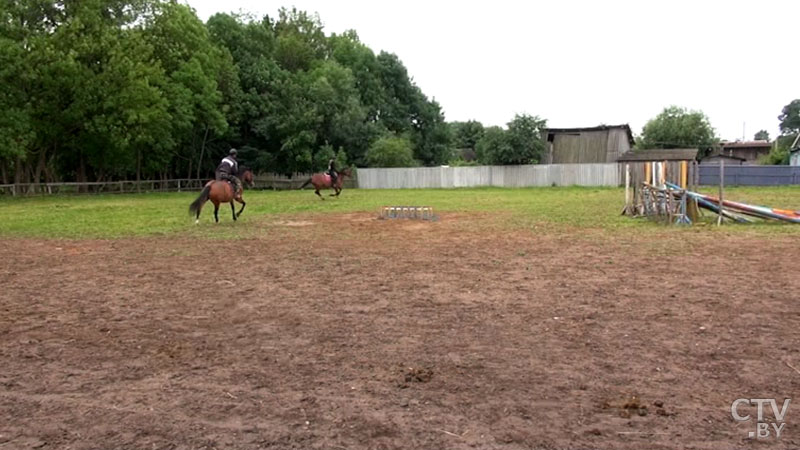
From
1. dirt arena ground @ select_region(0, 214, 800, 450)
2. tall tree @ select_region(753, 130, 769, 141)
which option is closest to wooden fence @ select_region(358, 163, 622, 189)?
dirt arena ground @ select_region(0, 214, 800, 450)

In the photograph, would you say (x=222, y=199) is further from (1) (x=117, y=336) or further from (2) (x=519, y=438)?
(2) (x=519, y=438)

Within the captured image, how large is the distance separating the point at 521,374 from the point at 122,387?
313cm

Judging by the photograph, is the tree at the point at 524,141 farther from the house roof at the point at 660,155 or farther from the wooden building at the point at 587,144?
the house roof at the point at 660,155

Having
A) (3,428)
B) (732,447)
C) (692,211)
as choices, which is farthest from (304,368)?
(692,211)

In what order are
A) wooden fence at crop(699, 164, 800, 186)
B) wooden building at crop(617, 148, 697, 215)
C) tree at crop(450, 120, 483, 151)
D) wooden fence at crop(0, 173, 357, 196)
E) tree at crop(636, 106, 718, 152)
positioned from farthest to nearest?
tree at crop(450, 120, 483, 151)
tree at crop(636, 106, 718, 152)
wooden fence at crop(699, 164, 800, 186)
wooden fence at crop(0, 173, 357, 196)
wooden building at crop(617, 148, 697, 215)

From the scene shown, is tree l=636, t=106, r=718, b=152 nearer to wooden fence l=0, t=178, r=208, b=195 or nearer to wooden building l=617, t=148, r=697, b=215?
wooden fence l=0, t=178, r=208, b=195

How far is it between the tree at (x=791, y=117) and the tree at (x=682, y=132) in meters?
53.5

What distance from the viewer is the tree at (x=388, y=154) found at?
155 feet

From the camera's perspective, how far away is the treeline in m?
33.1

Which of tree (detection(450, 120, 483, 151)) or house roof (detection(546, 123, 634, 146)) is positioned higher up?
tree (detection(450, 120, 483, 151))

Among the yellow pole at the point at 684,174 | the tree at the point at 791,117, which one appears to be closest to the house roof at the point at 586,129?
the yellow pole at the point at 684,174

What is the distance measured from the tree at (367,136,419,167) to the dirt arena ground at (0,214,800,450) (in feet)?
123

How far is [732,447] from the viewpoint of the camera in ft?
11.2

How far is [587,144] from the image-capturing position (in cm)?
5003
